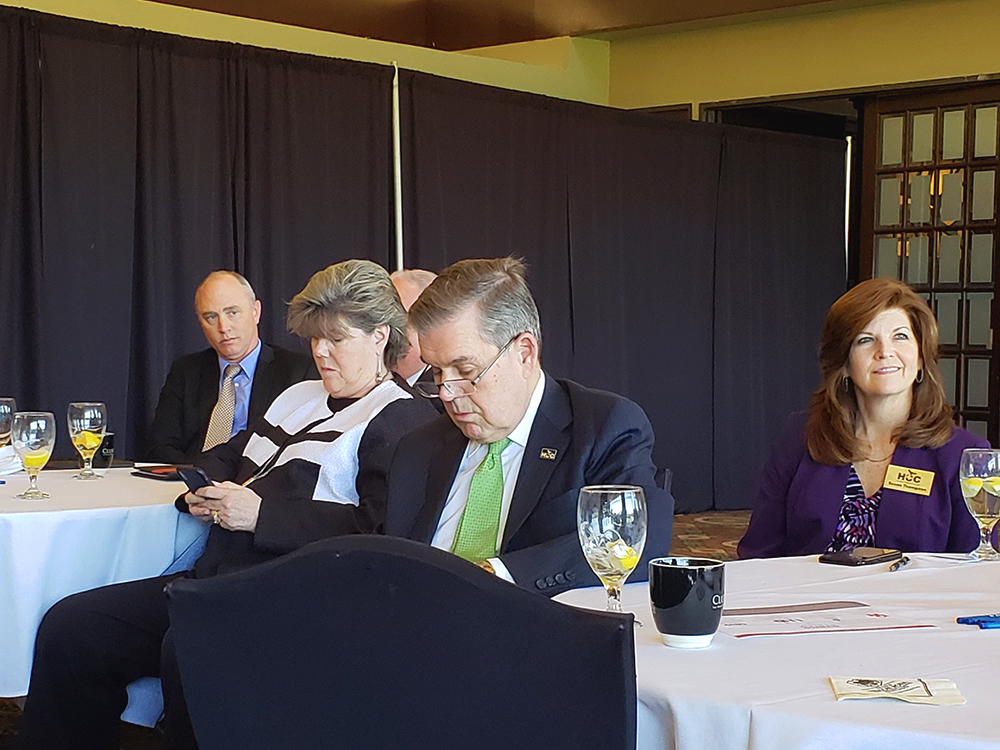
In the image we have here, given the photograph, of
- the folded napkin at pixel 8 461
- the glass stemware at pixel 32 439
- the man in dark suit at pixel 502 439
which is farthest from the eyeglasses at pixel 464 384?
the folded napkin at pixel 8 461

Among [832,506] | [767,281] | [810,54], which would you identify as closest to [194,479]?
[832,506]

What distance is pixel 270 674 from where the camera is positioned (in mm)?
1169

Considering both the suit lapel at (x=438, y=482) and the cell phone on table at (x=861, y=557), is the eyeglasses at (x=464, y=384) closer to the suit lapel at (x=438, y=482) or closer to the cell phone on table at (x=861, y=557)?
the suit lapel at (x=438, y=482)

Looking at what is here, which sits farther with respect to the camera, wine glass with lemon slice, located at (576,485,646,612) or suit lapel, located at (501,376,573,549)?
suit lapel, located at (501,376,573,549)

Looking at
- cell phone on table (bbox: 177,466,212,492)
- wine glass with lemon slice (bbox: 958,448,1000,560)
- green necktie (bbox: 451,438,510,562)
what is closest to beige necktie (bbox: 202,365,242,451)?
cell phone on table (bbox: 177,466,212,492)

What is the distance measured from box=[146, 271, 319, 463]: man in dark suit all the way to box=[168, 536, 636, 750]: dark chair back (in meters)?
3.46

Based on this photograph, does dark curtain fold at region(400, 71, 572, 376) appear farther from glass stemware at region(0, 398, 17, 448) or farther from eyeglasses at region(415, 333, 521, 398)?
eyeglasses at region(415, 333, 521, 398)

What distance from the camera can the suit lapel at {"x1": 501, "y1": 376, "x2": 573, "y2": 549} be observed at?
6.93 feet

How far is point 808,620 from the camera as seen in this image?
1714mm

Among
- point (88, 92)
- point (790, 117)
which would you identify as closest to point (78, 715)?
point (88, 92)

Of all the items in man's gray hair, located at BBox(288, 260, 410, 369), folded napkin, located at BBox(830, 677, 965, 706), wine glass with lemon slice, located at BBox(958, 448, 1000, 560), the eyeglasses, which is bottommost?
folded napkin, located at BBox(830, 677, 965, 706)

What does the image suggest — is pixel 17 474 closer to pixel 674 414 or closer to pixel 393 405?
pixel 393 405

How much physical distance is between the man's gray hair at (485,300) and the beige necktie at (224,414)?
101 inches

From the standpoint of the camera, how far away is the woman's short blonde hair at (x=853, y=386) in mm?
2766
